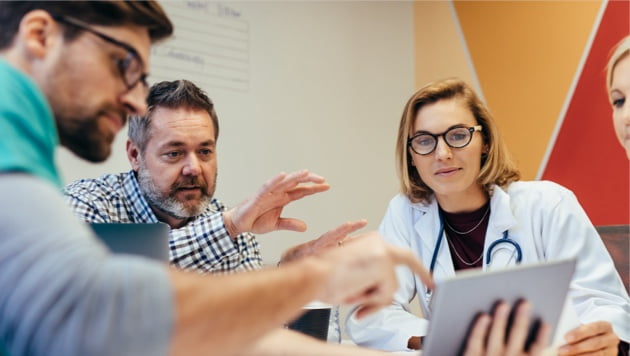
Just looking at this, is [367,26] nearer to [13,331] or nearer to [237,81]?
[237,81]

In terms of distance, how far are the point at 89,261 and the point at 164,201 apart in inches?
57.5

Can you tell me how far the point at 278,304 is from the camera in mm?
696

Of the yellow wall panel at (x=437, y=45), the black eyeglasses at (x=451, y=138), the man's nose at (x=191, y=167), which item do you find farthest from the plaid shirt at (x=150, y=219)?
the yellow wall panel at (x=437, y=45)

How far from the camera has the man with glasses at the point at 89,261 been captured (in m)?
0.60

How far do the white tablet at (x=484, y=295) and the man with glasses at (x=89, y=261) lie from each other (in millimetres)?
76

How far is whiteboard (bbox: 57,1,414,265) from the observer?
281cm

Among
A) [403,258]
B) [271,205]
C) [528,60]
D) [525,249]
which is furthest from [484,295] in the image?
[528,60]

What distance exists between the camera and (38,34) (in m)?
0.81

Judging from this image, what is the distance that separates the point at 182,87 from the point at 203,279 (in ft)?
5.15

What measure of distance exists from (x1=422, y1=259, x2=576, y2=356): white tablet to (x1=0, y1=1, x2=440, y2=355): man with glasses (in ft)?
0.25

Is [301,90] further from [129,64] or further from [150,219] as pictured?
[129,64]

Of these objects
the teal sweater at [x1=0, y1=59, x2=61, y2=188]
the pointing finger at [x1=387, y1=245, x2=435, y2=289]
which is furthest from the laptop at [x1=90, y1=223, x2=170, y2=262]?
the pointing finger at [x1=387, y1=245, x2=435, y2=289]

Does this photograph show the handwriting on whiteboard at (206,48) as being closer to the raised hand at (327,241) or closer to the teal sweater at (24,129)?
the raised hand at (327,241)

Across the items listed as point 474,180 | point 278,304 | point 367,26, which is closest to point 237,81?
point 367,26
